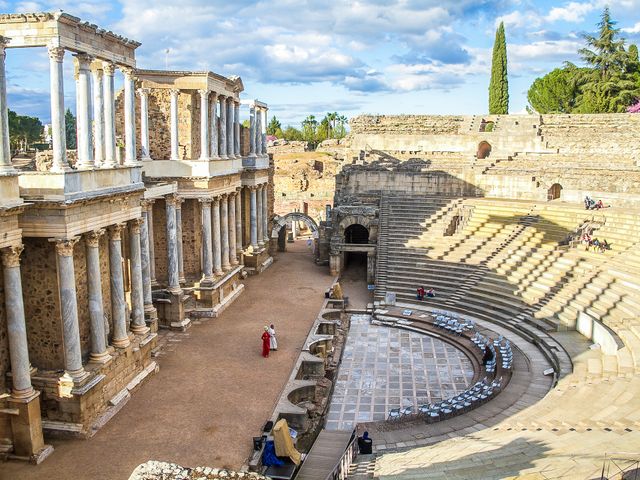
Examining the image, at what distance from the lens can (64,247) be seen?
14438 mm

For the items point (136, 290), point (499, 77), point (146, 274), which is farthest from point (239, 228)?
point (499, 77)

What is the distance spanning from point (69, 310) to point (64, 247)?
5.07 feet

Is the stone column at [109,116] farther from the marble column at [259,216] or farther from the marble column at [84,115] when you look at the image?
the marble column at [259,216]

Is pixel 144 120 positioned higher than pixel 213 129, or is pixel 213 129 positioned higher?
pixel 144 120

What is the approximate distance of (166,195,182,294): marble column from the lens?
23266 millimetres

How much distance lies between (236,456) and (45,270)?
6379 millimetres

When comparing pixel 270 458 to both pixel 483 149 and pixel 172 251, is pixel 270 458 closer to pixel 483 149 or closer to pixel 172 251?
pixel 172 251

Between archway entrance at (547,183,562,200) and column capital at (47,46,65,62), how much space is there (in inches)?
1087

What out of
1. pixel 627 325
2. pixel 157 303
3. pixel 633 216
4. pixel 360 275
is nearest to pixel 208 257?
pixel 157 303

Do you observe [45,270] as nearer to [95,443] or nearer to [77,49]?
[95,443]

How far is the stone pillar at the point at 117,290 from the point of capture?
16.9 m

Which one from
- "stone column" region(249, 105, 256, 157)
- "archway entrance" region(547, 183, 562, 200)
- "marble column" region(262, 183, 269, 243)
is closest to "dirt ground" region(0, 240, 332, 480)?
"marble column" region(262, 183, 269, 243)

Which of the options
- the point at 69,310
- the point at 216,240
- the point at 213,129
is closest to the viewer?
the point at 69,310

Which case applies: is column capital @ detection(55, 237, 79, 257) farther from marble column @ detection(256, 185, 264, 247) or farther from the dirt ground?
marble column @ detection(256, 185, 264, 247)
